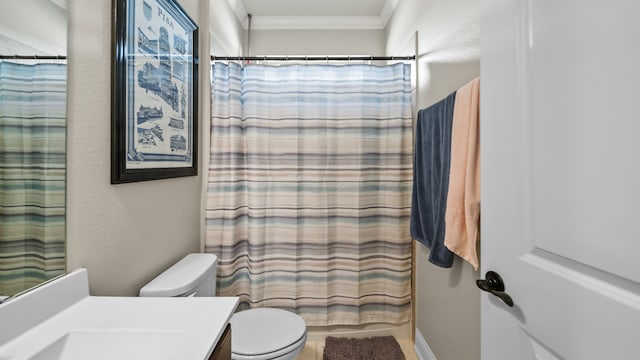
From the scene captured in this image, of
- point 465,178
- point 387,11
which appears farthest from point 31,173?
point 387,11

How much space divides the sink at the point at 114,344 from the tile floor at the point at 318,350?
1369 millimetres

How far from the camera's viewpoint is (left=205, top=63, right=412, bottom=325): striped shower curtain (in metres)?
1.87

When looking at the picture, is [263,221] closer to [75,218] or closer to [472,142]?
[75,218]

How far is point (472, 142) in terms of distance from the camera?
1.02 metres

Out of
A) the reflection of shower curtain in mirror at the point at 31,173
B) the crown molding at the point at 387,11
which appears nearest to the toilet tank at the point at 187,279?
the reflection of shower curtain in mirror at the point at 31,173

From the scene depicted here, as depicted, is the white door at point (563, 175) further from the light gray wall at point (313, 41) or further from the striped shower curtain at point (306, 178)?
the light gray wall at point (313, 41)

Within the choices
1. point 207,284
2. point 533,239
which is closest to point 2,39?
point 207,284

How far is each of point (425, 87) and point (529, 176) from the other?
120 cm

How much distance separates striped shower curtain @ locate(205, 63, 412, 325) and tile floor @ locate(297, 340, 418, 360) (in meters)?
0.17

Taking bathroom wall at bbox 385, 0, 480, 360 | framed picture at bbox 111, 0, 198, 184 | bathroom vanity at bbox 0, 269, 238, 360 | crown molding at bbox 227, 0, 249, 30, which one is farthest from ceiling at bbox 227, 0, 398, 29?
bathroom vanity at bbox 0, 269, 238, 360

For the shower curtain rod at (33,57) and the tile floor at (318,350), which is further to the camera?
the tile floor at (318,350)

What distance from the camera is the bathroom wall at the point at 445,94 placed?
3.92 ft

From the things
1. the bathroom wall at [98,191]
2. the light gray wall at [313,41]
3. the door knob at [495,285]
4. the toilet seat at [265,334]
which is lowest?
the toilet seat at [265,334]

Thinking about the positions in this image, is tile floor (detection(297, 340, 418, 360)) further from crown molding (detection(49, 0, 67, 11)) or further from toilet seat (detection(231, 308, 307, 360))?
crown molding (detection(49, 0, 67, 11))
